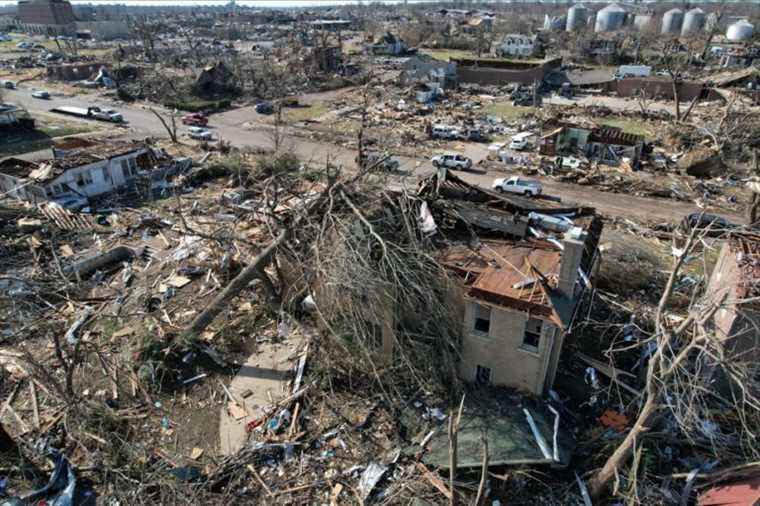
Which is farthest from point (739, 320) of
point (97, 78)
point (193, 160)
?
point (97, 78)

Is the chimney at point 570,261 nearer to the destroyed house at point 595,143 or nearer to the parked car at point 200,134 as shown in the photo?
the destroyed house at point 595,143

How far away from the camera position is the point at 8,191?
24.1 m

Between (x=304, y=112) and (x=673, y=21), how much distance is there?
358 ft

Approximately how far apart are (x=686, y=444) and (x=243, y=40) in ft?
368

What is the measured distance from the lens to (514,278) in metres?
11.9

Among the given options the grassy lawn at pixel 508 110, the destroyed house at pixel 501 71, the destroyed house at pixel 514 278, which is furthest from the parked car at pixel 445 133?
the destroyed house at pixel 514 278

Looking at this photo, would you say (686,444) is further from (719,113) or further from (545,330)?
(719,113)

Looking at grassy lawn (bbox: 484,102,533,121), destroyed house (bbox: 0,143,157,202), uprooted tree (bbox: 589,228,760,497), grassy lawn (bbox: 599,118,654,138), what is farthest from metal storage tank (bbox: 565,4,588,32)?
uprooted tree (bbox: 589,228,760,497)

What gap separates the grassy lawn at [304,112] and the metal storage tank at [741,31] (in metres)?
90.8

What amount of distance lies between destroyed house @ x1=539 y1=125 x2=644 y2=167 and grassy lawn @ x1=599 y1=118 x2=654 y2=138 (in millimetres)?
7840

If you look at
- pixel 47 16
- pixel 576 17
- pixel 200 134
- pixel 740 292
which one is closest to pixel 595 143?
pixel 740 292

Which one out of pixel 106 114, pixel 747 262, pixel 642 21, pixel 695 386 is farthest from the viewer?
pixel 642 21

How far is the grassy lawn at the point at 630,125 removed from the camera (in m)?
39.1

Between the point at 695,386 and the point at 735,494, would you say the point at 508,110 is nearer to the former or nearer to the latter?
the point at 735,494
